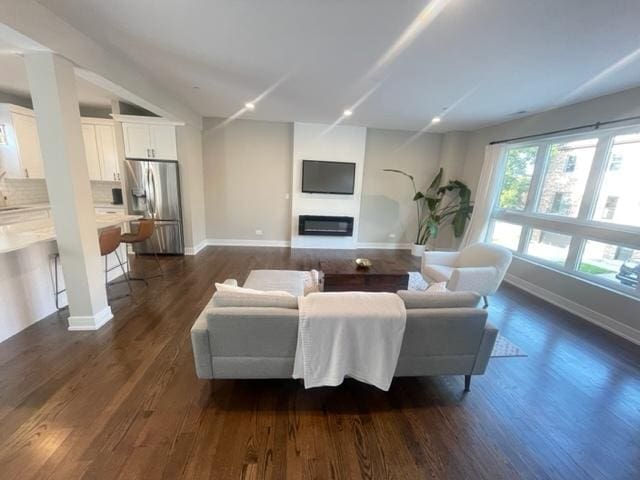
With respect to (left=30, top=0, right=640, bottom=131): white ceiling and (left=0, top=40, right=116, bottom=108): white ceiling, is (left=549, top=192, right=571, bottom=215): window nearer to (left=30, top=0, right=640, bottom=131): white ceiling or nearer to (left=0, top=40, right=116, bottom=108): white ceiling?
(left=30, top=0, right=640, bottom=131): white ceiling

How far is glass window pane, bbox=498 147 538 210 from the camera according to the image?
4258mm

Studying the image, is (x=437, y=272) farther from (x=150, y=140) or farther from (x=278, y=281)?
(x=150, y=140)

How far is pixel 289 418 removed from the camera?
5.54 feet

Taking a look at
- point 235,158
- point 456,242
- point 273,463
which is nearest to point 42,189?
point 235,158

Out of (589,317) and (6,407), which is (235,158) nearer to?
(6,407)

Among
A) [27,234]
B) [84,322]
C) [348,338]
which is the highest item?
[27,234]

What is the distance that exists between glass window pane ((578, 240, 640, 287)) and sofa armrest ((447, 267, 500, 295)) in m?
1.35

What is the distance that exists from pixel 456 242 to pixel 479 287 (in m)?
2.92

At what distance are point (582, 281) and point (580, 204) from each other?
40.3 inches

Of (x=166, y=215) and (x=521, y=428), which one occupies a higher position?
(x=166, y=215)

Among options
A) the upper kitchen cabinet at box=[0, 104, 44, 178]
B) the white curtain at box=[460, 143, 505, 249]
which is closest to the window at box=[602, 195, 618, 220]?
the white curtain at box=[460, 143, 505, 249]

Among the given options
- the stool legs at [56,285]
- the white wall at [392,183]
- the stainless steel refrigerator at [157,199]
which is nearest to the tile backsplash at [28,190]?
the stainless steel refrigerator at [157,199]

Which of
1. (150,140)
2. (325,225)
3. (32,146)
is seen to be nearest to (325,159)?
(325,225)

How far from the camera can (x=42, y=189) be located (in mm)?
4887
